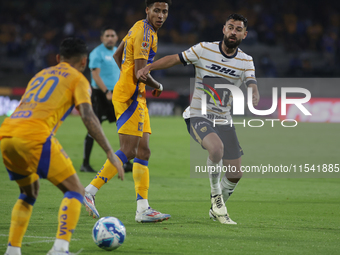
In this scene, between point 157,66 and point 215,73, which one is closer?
point 157,66

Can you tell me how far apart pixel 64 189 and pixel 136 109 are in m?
2.04

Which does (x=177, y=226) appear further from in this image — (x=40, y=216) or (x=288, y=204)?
(x=288, y=204)

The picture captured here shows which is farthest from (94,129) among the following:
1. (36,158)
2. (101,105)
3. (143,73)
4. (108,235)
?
(101,105)

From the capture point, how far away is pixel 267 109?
21.2 metres

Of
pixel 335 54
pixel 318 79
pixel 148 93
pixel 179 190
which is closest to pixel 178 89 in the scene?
pixel 148 93

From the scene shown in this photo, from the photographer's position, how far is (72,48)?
3.68m

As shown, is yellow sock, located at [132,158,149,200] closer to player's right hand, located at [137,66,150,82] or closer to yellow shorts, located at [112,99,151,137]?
yellow shorts, located at [112,99,151,137]

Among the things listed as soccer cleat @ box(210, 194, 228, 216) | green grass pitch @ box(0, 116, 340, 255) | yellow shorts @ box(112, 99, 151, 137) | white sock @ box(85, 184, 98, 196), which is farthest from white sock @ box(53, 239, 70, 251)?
soccer cleat @ box(210, 194, 228, 216)

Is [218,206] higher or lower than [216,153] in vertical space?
lower

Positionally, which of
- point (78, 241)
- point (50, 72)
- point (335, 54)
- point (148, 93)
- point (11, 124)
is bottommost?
point (78, 241)

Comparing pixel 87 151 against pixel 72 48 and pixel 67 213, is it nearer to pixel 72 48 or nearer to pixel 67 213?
pixel 72 48

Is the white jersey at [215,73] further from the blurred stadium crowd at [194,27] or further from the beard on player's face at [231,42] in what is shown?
the blurred stadium crowd at [194,27]

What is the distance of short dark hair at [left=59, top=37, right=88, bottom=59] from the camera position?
3674 millimetres

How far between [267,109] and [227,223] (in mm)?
16631
